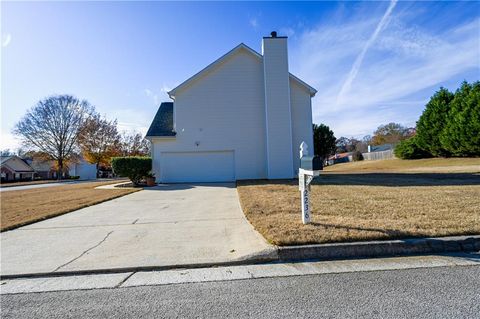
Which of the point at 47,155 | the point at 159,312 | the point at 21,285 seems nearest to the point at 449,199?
the point at 159,312

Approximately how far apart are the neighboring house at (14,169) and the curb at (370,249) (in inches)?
2548

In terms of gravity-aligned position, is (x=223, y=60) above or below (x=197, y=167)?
above

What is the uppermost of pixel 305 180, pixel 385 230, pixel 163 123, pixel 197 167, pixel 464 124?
pixel 464 124

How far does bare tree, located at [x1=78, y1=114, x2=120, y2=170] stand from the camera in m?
41.1

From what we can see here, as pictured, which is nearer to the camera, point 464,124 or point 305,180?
point 305,180

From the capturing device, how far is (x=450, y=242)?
4.02 metres

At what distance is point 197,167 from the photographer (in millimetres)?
16641

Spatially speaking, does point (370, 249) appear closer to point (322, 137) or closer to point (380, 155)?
point (322, 137)

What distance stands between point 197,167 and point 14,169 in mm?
61036

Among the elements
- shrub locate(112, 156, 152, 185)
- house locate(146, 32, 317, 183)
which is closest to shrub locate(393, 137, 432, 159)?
house locate(146, 32, 317, 183)

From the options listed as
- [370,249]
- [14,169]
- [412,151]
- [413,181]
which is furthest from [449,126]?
[14,169]

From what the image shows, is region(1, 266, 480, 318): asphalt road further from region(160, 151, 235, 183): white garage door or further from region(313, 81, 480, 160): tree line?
region(313, 81, 480, 160): tree line

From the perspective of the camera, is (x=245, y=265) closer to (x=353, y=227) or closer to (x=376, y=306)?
(x=376, y=306)

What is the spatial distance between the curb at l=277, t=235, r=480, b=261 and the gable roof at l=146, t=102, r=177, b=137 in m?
13.8
